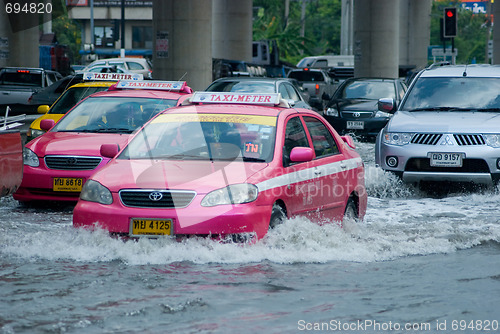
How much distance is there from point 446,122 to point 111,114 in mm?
4290

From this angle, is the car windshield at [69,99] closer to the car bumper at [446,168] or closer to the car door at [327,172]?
the car bumper at [446,168]

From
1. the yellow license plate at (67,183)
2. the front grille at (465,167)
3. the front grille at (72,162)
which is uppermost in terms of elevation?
the front grille at (72,162)

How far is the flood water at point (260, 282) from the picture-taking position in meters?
5.72

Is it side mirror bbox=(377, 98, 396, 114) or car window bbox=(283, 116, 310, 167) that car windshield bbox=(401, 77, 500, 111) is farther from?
car window bbox=(283, 116, 310, 167)

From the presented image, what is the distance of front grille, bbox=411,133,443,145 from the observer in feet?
39.3

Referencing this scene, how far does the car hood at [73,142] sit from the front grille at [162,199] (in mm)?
3164

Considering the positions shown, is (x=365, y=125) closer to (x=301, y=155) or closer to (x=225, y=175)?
(x=301, y=155)

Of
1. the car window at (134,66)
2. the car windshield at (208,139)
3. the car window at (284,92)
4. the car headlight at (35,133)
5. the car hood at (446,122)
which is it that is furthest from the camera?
the car window at (134,66)

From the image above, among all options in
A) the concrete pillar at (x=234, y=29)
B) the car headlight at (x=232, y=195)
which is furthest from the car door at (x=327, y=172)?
the concrete pillar at (x=234, y=29)

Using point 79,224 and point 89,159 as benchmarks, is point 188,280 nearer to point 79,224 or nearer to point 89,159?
point 79,224

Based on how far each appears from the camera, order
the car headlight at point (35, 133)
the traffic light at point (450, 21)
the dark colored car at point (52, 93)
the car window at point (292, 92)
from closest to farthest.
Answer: the car headlight at point (35, 133), the car window at point (292, 92), the dark colored car at point (52, 93), the traffic light at point (450, 21)

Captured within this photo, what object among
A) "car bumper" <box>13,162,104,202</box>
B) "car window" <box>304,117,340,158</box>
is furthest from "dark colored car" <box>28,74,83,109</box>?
"car window" <box>304,117,340,158</box>

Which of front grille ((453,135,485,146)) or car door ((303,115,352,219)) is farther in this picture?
front grille ((453,135,485,146))

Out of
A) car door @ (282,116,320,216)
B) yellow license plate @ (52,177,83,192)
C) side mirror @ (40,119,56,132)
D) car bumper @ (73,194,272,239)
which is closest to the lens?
car bumper @ (73,194,272,239)
